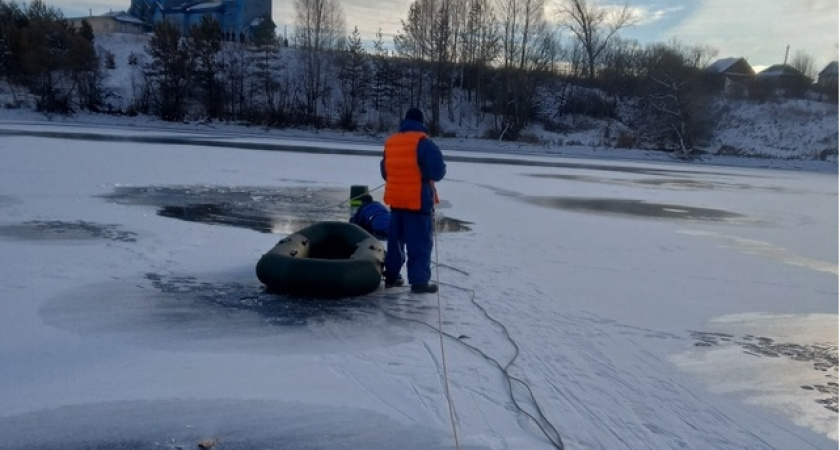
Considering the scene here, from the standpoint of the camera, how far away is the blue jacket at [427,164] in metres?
6.46

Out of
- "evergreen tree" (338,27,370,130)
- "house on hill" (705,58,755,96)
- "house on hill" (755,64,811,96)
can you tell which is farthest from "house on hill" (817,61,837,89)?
"evergreen tree" (338,27,370,130)

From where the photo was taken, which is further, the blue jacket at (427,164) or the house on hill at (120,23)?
A: the house on hill at (120,23)

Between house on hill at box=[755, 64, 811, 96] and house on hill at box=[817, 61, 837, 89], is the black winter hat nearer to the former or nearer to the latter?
house on hill at box=[755, 64, 811, 96]

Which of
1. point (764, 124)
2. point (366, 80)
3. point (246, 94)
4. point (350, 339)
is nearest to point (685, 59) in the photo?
point (764, 124)

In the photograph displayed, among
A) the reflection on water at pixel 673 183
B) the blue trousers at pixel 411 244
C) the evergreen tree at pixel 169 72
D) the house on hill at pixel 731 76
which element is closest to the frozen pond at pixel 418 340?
the blue trousers at pixel 411 244

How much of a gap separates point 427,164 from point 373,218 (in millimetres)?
2862

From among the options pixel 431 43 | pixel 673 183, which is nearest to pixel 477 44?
pixel 431 43

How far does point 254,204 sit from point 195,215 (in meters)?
1.58

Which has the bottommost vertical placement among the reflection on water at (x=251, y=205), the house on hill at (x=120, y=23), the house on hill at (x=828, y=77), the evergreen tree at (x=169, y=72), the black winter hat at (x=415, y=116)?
the reflection on water at (x=251, y=205)

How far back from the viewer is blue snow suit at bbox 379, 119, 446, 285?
255 inches

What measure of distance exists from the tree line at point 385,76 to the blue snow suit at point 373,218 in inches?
1309

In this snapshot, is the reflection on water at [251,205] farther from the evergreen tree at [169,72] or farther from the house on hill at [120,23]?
the house on hill at [120,23]

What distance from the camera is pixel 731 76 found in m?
59.9

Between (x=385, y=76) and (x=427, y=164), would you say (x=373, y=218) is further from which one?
(x=385, y=76)
